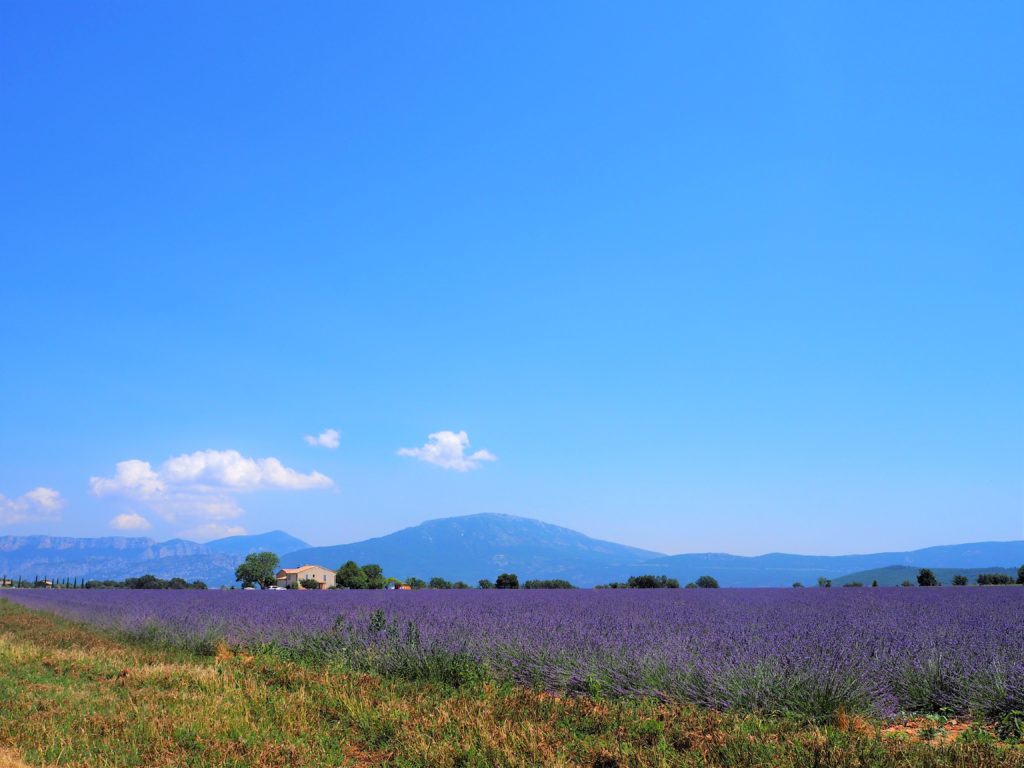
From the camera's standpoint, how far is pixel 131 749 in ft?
18.7

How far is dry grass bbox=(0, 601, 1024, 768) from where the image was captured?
4.78 m

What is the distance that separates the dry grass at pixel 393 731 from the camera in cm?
478

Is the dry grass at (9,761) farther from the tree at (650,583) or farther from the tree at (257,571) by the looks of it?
the tree at (257,571)

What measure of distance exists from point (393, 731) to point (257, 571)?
3148 inches

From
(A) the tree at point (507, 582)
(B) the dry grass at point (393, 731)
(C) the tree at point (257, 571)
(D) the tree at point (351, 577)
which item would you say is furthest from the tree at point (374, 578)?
(B) the dry grass at point (393, 731)

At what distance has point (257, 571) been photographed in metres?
78.5

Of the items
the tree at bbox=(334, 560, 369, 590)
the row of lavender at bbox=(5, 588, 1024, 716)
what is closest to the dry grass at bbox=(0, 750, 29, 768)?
the row of lavender at bbox=(5, 588, 1024, 716)

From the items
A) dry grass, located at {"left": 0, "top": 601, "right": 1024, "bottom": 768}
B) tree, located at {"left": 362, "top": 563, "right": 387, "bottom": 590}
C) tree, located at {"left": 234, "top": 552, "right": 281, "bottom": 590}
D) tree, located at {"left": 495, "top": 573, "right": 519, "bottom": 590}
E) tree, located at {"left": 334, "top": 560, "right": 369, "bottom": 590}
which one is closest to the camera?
dry grass, located at {"left": 0, "top": 601, "right": 1024, "bottom": 768}

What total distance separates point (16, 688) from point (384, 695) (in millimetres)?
4775

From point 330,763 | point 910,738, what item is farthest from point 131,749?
point 910,738

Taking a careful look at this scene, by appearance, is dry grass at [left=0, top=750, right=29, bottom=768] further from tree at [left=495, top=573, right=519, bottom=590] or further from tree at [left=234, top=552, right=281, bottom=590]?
tree at [left=234, top=552, right=281, bottom=590]

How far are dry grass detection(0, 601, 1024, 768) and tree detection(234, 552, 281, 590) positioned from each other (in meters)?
75.6

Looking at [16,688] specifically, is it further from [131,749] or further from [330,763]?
[330,763]

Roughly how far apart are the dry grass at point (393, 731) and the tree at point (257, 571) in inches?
2978
